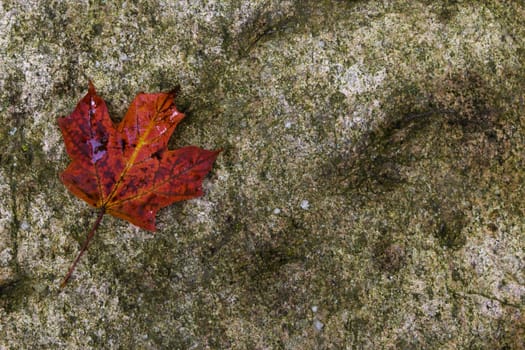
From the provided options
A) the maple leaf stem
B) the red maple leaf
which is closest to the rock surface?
the maple leaf stem

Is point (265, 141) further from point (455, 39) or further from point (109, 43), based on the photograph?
point (455, 39)

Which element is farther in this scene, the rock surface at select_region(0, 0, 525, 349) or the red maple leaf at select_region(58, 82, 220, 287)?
the rock surface at select_region(0, 0, 525, 349)

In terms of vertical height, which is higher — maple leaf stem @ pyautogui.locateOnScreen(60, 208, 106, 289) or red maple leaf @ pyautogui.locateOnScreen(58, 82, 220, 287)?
red maple leaf @ pyautogui.locateOnScreen(58, 82, 220, 287)

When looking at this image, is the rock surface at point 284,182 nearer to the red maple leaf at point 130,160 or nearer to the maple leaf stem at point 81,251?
the maple leaf stem at point 81,251

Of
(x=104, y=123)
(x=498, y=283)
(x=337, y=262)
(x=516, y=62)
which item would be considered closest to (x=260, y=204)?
(x=337, y=262)

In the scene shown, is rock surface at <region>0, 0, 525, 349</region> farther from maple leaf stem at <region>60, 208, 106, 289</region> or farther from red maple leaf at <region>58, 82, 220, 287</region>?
red maple leaf at <region>58, 82, 220, 287</region>

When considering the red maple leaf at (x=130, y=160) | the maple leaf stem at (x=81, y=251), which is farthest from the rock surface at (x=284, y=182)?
the red maple leaf at (x=130, y=160)
